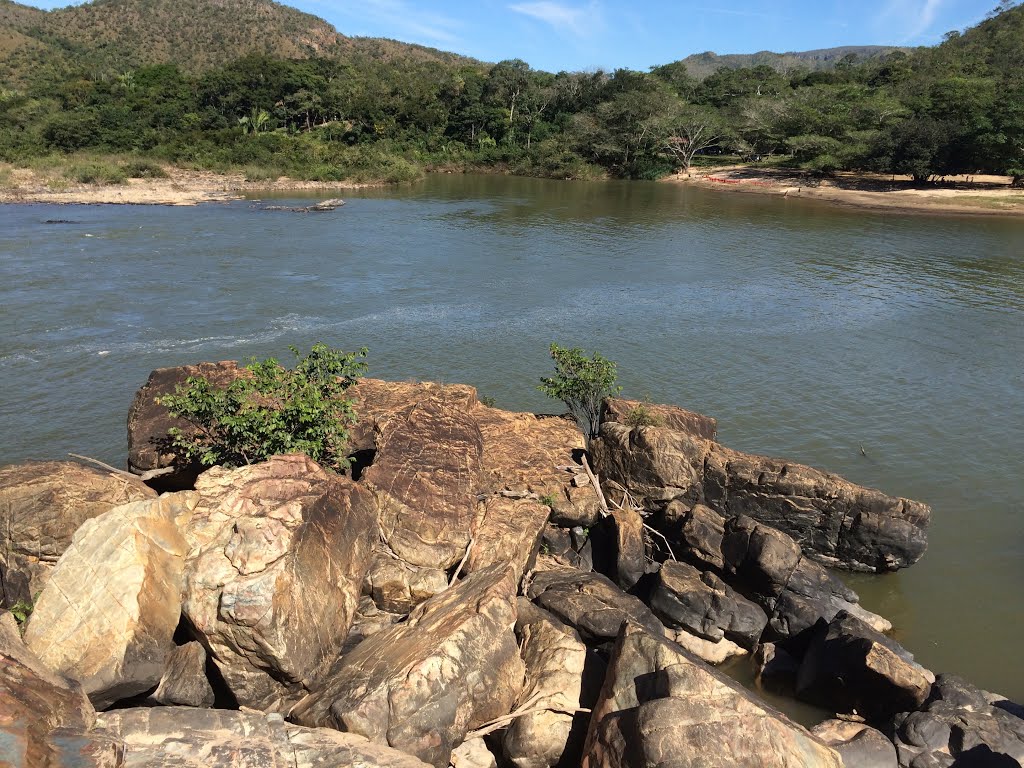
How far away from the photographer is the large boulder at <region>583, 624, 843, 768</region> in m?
6.29

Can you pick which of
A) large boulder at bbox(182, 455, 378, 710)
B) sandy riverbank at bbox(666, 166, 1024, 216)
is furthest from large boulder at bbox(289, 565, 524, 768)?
sandy riverbank at bbox(666, 166, 1024, 216)

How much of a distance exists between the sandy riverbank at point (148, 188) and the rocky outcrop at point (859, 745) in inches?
2287

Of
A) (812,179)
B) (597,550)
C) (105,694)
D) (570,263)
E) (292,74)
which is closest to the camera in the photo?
(105,694)

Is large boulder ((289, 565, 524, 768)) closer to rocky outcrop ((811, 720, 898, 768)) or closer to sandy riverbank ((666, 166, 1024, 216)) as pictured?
rocky outcrop ((811, 720, 898, 768))

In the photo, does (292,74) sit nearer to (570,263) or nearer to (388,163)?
(388,163)

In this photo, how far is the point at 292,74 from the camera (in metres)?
90.9

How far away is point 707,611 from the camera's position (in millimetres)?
10664

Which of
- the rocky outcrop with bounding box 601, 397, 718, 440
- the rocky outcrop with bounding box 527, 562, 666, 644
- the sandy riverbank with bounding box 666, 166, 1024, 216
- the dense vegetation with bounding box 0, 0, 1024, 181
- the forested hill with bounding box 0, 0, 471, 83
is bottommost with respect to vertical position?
the rocky outcrop with bounding box 527, 562, 666, 644

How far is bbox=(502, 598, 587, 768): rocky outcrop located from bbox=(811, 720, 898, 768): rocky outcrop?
2.81 m

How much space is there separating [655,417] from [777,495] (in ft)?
8.35

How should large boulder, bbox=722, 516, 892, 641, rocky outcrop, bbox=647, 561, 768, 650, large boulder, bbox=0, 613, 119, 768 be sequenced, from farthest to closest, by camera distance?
large boulder, bbox=722, 516, 892, 641
rocky outcrop, bbox=647, 561, 768, 650
large boulder, bbox=0, 613, 119, 768

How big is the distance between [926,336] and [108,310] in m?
30.5

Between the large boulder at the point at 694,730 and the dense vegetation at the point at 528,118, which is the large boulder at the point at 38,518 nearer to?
the large boulder at the point at 694,730

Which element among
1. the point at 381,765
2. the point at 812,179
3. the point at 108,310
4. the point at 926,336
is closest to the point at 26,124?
the point at 108,310
